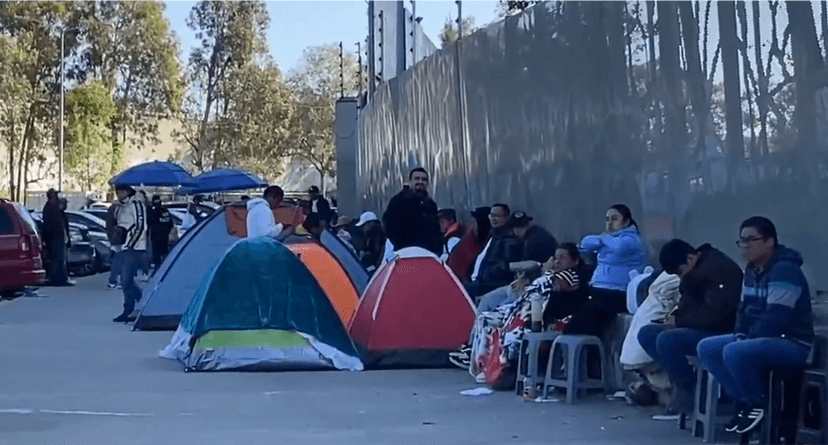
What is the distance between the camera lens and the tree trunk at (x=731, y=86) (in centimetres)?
959

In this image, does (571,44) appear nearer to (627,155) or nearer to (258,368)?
(627,155)

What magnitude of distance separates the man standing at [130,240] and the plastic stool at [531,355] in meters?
8.34

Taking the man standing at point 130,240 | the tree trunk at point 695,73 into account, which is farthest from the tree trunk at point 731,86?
the man standing at point 130,240

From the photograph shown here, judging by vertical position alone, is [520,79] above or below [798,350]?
above

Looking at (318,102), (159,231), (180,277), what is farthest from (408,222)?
(318,102)

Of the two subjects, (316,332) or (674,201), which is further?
(316,332)

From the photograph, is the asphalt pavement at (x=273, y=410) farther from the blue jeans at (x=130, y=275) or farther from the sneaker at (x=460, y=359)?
the blue jeans at (x=130, y=275)

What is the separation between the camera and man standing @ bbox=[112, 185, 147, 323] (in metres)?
18.2

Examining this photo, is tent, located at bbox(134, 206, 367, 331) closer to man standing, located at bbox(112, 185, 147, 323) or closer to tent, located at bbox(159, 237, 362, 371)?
man standing, located at bbox(112, 185, 147, 323)

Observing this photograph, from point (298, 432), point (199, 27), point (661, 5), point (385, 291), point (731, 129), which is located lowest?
point (298, 432)

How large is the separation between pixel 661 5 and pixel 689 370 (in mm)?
3219

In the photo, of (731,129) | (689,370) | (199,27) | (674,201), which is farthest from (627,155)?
(199,27)

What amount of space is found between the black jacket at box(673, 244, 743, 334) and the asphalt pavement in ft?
2.35

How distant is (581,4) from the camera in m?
12.7
